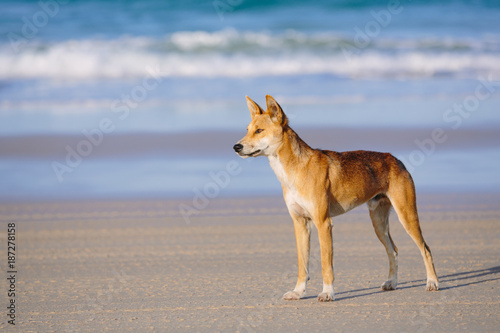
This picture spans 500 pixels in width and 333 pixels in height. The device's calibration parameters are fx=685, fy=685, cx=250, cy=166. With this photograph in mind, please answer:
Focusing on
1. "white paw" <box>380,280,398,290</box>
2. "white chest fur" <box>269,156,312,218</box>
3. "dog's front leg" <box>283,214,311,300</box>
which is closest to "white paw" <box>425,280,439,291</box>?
"white paw" <box>380,280,398,290</box>

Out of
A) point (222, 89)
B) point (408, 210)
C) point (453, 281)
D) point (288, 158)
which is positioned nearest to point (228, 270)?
point (288, 158)

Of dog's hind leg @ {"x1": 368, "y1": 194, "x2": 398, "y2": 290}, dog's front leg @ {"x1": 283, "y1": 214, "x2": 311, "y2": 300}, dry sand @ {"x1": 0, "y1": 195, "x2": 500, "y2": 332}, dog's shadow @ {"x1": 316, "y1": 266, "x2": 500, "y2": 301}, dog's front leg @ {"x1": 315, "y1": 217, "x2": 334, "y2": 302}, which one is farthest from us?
dog's hind leg @ {"x1": 368, "y1": 194, "x2": 398, "y2": 290}

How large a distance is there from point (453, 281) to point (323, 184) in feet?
6.34

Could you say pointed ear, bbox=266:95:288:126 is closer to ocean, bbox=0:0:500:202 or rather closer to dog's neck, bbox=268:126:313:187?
dog's neck, bbox=268:126:313:187

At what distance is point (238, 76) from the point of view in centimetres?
2600

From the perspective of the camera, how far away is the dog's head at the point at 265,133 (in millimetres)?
6676

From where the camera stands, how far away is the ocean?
13.4 meters

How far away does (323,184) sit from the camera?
6.80m

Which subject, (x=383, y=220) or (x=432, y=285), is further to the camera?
(x=383, y=220)

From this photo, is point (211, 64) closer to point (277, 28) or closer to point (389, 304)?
point (277, 28)

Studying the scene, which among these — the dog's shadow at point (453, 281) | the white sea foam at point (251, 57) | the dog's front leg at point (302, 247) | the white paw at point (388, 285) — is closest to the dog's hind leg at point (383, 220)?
the white paw at point (388, 285)

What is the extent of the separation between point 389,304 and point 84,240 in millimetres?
4440

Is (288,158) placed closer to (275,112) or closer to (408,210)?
(275,112)

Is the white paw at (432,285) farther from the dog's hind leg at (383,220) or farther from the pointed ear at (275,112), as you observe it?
the pointed ear at (275,112)
